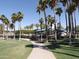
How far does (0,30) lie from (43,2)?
7485 cm

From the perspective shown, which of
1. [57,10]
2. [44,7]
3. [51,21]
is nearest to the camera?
[44,7]

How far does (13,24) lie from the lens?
102688 millimetres

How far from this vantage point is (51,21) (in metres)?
85.5

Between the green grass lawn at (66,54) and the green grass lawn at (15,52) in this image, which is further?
the green grass lawn at (15,52)

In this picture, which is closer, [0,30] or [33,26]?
[0,30]

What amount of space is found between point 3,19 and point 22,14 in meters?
13.8

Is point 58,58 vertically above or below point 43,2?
below

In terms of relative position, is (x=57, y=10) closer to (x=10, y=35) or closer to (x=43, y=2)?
(x=43, y=2)

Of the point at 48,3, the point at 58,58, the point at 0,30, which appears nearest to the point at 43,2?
the point at 48,3

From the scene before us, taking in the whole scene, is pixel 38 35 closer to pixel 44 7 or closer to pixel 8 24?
pixel 44 7

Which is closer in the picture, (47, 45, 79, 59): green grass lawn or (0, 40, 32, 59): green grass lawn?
(47, 45, 79, 59): green grass lawn

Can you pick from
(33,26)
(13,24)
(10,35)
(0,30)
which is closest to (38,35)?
(13,24)

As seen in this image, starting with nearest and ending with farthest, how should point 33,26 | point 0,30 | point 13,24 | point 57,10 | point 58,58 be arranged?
point 58,58
point 57,10
point 13,24
point 0,30
point 33,26

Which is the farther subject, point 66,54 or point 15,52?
point 15,52
